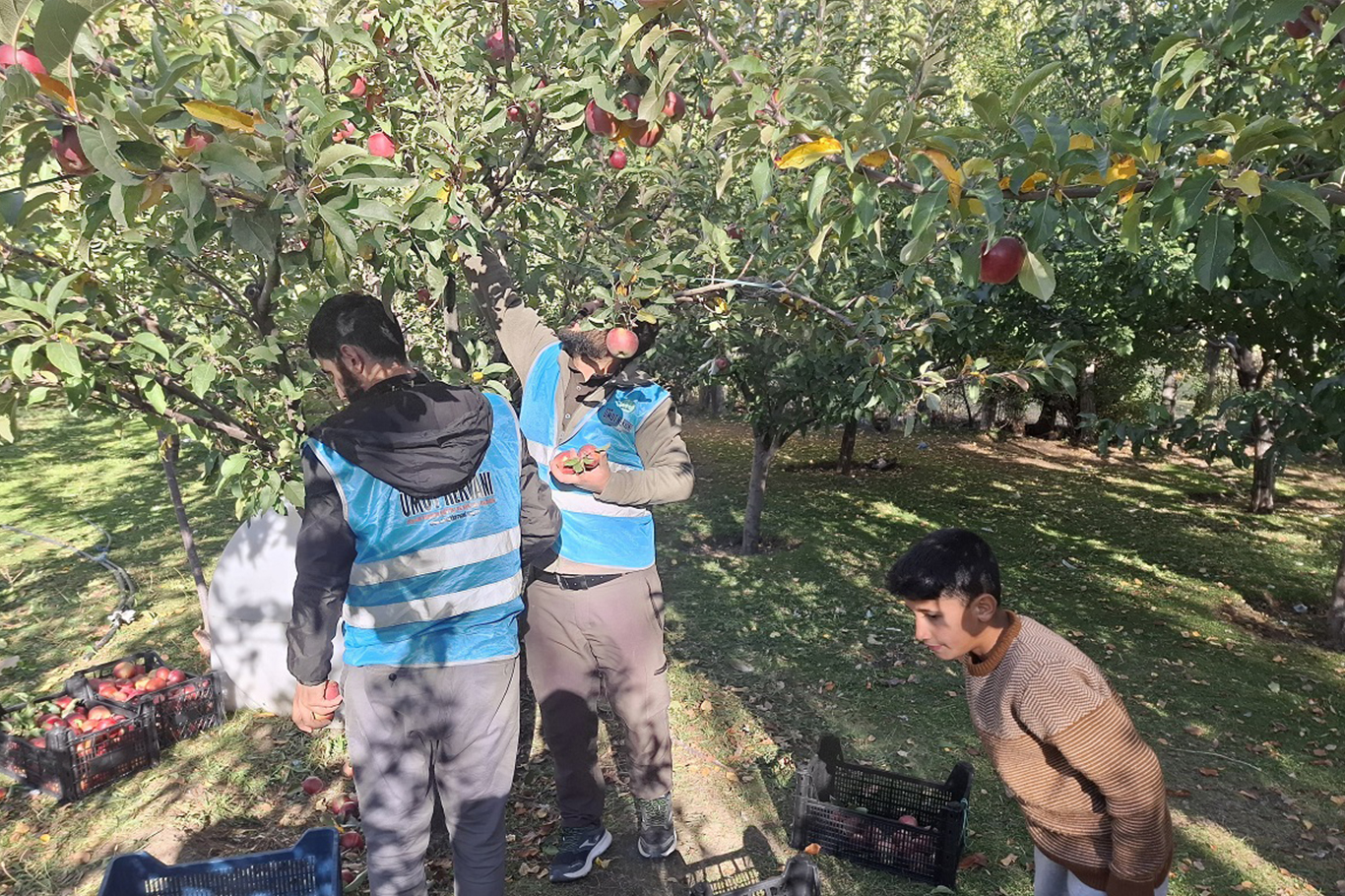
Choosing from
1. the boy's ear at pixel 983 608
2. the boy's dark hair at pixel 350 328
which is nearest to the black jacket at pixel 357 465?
the boy's dark hair at pixel 350 328

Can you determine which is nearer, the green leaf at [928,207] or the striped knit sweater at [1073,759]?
the green leaf at [928,207]

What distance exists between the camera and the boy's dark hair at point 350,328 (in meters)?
2.27

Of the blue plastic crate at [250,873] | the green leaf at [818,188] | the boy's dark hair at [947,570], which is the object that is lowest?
the blue plastic crate at [250,873]

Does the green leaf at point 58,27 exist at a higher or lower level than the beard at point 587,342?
higher

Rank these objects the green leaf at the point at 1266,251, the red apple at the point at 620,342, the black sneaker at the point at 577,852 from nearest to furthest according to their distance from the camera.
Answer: the green leaf at the point at 1266,251 → the red apple at the point at 620,342 → the black sneaker at the point at 577,852

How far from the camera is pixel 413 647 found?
2.33 metres

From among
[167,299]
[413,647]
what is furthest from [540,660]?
[167,299]

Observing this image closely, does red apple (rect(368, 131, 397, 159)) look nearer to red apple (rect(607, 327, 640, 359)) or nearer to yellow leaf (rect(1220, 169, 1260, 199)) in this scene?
red apple (rect(607, 327, 640, 359))

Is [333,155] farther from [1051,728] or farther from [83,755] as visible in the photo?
[83,755]

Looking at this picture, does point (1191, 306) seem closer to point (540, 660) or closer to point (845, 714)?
point (845, 714)

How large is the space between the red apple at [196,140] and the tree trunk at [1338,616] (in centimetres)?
736

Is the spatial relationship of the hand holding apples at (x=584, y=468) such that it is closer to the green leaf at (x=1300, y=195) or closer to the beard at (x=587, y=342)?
the beard at (x=587, y=342)

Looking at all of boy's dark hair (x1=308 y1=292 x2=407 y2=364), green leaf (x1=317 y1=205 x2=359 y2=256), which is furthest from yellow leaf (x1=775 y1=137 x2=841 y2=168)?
boy's dark hair (x1=308 y1=292 x2=407 y2=364)

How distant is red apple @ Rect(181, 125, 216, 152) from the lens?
5.04 feet
